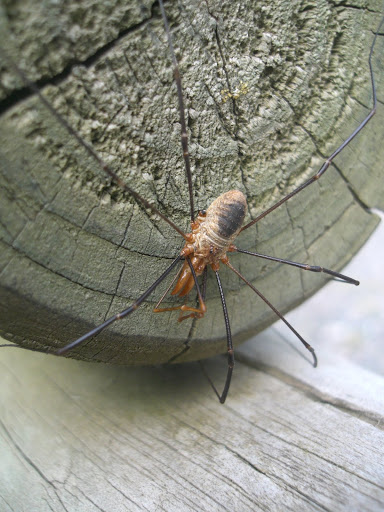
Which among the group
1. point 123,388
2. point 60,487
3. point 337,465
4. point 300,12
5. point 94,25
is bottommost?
point 60,487

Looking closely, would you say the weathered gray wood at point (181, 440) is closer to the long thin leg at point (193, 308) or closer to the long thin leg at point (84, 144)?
the long thin leg at point (193, 308)

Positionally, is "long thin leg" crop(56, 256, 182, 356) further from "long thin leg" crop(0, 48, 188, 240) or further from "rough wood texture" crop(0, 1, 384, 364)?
"long thin leg" crop(0, 48, 188, 240)

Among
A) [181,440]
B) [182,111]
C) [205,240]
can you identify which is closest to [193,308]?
[205,240]

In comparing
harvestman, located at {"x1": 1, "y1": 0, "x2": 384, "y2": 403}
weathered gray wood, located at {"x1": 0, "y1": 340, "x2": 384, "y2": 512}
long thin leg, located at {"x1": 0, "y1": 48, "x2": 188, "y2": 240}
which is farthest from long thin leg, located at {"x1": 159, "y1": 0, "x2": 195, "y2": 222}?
weathered gray wood, located at {"x1": 0, "y1": 340, "x2": 384, "y2": 512}

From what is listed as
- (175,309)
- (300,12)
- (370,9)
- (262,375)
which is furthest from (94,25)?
(262,375)

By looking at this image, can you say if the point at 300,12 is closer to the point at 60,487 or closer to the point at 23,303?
the point at 23,303

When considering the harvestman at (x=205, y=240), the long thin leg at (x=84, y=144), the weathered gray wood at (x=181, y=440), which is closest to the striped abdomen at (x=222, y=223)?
the harvestman at (x=205, y=240)
